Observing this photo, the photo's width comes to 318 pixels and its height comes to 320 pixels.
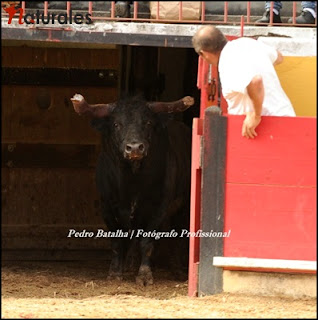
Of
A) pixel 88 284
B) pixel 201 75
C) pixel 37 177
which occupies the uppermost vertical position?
pixel 201 75

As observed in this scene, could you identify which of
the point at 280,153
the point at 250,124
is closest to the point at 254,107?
the point at 250,124

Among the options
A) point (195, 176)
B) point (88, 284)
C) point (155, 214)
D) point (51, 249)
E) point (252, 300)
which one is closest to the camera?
point (252, 300)

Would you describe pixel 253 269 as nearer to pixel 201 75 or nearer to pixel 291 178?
pixel 291 178

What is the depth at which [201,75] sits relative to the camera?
759 cm

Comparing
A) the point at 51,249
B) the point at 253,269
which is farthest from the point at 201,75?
the point at 51,249

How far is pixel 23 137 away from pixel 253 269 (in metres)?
5.46

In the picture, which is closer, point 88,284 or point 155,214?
point 88,284

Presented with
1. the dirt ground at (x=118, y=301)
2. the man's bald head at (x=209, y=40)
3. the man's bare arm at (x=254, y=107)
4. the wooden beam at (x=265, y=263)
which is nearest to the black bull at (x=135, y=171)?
the dirt ground at (x=118, y=301)

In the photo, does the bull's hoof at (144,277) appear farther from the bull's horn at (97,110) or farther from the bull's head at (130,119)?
the bull's horn at (97,110)

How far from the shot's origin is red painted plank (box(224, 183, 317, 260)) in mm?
7039

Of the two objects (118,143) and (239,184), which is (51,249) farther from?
(239,184)

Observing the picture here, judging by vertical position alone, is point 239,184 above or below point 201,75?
below

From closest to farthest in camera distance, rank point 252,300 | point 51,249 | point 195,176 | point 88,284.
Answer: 1. point 252,300
2. point 195,176
3. point 88,284
4. point 51,249

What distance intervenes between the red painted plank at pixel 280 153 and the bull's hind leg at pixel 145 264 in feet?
7.30
